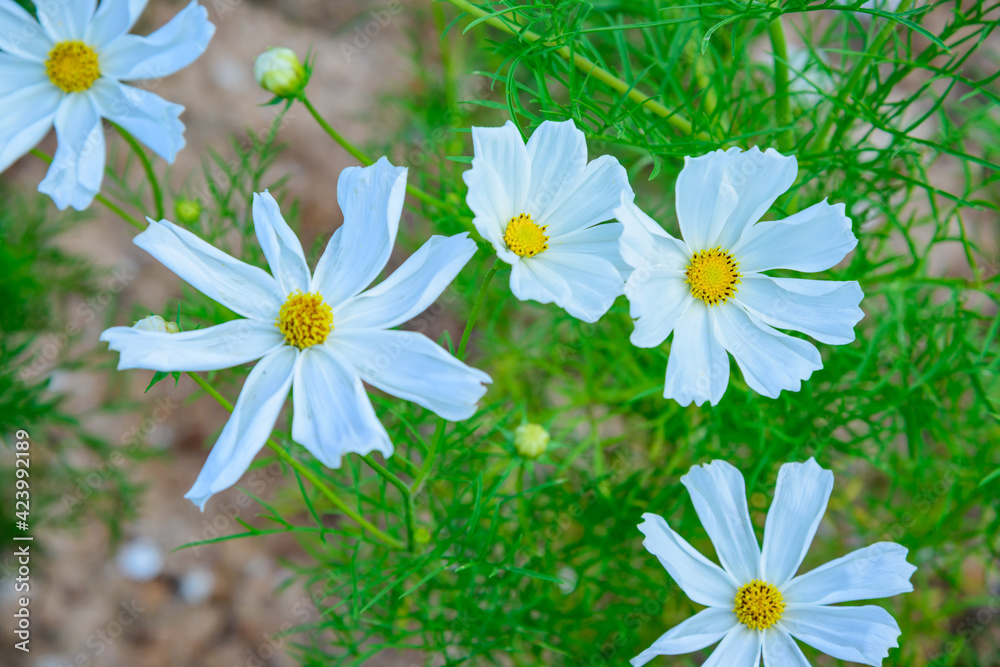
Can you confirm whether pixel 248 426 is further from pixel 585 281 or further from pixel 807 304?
pixel 807 304

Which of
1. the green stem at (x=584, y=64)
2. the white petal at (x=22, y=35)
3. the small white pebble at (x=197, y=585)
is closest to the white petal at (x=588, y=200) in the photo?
the green stem at (x=584, y=64)

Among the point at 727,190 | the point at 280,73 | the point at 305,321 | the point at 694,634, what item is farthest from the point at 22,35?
the point at 694,634

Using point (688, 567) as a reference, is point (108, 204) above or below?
below

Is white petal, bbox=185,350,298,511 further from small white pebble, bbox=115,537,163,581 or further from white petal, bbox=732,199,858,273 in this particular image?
small white pebble, bbox=115,537,163,581

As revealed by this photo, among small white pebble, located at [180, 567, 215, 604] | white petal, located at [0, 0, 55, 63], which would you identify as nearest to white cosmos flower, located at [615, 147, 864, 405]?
white petal, located at [0, 0, 55, 63]

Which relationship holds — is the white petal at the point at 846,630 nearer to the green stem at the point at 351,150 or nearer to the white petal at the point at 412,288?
the white petal at the point at 412,288

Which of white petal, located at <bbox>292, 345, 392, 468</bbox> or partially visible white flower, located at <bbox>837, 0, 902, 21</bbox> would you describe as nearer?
white petal, located at <bbox>292, 345, 392, 468</bbox>
